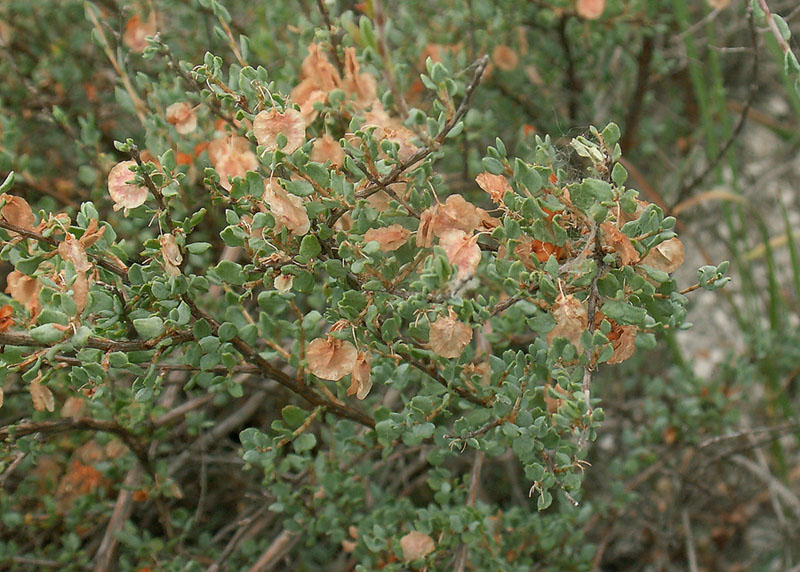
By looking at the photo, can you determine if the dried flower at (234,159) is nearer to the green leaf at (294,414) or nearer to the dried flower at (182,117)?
the dried flower at (182,117)

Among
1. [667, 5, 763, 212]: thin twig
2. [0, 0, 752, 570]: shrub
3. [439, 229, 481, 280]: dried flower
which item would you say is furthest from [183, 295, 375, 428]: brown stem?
[667, 5, 763, 212]: thin twig

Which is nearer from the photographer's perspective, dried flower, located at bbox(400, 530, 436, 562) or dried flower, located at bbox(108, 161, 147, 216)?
dried flower, located at bbox(108, 161, 147, 216)

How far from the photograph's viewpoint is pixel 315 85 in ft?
2.74

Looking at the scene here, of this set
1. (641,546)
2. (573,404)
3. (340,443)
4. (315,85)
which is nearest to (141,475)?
(340,443)

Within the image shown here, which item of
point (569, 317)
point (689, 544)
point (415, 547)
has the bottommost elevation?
point (689, 544)

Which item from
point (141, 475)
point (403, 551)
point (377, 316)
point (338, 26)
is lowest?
point (141, 475)

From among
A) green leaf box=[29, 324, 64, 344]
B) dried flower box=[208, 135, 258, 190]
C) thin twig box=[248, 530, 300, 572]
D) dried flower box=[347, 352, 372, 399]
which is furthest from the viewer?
thin twig box=[248, 530, 300, 572]

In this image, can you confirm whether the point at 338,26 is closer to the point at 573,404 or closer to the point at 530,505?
the point at 573,404

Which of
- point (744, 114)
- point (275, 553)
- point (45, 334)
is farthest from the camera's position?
point (744, 114)

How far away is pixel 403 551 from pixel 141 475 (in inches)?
16.3

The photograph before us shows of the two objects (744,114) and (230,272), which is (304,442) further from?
(744,114)

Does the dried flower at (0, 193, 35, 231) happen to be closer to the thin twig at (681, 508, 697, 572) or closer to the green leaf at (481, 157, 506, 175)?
the green leaf at (481, 157, 506, 175)

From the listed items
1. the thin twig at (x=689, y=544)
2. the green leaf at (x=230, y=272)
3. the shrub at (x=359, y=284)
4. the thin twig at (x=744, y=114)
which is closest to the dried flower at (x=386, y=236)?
the shrub at (x=359, y=284)

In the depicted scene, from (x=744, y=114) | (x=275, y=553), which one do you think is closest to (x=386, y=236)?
(x=275, y=553)
